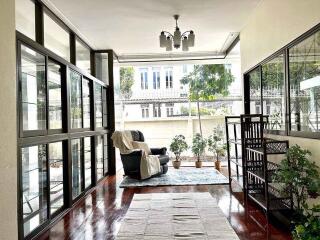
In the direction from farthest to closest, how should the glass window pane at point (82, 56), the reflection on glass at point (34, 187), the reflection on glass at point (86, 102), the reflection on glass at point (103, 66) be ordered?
1. the reflection on glass at point (103, 66)
2. the glass window pane at point (82, 56)
3. the reflection on glass at point (86, 102)
4. the reflection on glass at point (34, 187)

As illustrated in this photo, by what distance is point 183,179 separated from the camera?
219 inches

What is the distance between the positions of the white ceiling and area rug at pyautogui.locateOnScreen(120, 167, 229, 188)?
269 centimetres

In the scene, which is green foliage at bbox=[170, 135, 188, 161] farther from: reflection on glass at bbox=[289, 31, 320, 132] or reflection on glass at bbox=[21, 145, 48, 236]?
reflection on glass at bbox=[21, 145, 48, 236]

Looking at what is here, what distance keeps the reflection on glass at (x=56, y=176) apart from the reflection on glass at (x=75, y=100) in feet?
2.08

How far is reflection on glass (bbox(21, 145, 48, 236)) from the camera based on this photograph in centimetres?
291

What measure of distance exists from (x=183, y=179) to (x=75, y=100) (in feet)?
8.15

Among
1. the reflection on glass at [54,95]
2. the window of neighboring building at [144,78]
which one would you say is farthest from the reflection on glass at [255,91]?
the window of neighboring building at [144,78]

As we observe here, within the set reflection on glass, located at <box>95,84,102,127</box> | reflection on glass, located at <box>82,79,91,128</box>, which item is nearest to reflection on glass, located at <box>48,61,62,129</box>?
reflection on glass, located at <box>82,79,91,128</box>

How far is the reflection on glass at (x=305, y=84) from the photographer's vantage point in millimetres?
2762

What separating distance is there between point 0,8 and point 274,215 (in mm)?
3274

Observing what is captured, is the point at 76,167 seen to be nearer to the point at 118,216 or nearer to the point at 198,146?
the point at 118,216

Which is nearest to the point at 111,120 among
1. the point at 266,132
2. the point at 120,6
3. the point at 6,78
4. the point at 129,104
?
the point at 129,104

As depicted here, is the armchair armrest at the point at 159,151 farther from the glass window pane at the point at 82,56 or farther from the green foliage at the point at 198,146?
the glass window pane at the point at 82,56

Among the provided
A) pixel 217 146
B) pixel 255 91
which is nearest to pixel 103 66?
pixel 217 146
